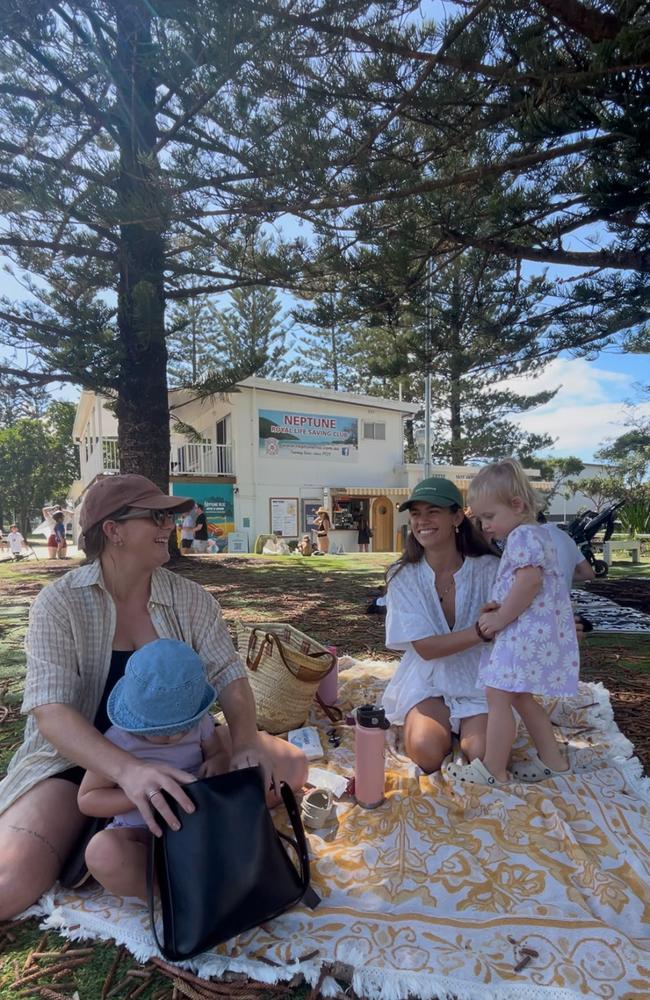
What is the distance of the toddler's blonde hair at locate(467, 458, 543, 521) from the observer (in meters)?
2.46

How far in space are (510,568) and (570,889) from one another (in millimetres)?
1087

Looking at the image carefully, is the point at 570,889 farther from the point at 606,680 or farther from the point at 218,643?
the point at 606,680

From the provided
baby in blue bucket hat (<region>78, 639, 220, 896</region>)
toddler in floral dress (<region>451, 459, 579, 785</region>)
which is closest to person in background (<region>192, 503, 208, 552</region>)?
toddler in floral dress (<region>451, 459, 579, 785</region>)

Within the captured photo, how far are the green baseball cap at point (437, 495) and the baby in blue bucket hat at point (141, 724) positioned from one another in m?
1.21

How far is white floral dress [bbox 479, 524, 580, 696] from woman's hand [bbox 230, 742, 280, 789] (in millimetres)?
939

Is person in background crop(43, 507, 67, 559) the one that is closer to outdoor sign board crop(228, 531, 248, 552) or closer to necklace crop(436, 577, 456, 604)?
outdoor sign board crop(228, 531, 248, 552)

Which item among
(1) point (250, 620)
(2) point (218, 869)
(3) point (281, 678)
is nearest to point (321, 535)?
(1) point (250, 620)

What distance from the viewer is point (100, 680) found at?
1.92 m

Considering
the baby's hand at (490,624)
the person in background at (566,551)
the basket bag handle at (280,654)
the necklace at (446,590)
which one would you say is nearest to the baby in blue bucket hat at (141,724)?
the basket bag handle at (280,654)

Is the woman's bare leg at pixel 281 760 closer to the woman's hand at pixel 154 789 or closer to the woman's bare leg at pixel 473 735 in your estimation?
the woman's hand at pixel 154 789

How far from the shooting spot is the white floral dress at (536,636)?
2.26 meters

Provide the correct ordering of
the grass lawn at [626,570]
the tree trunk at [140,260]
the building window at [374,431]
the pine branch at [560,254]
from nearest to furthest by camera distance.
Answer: the tree trunk at [140,260] → the pine branch at [560,254] → the grass lawn at [626,570] → the building window at [374,431]

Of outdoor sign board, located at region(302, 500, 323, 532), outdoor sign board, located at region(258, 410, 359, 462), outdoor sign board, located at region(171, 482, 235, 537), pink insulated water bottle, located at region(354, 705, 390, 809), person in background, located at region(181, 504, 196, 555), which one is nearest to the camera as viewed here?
pink insulated water bottle, located at region(354, 705, 390, 809)

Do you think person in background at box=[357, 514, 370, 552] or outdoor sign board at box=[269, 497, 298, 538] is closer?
outdoor sign board at box=[269, 497, 298, 538]
